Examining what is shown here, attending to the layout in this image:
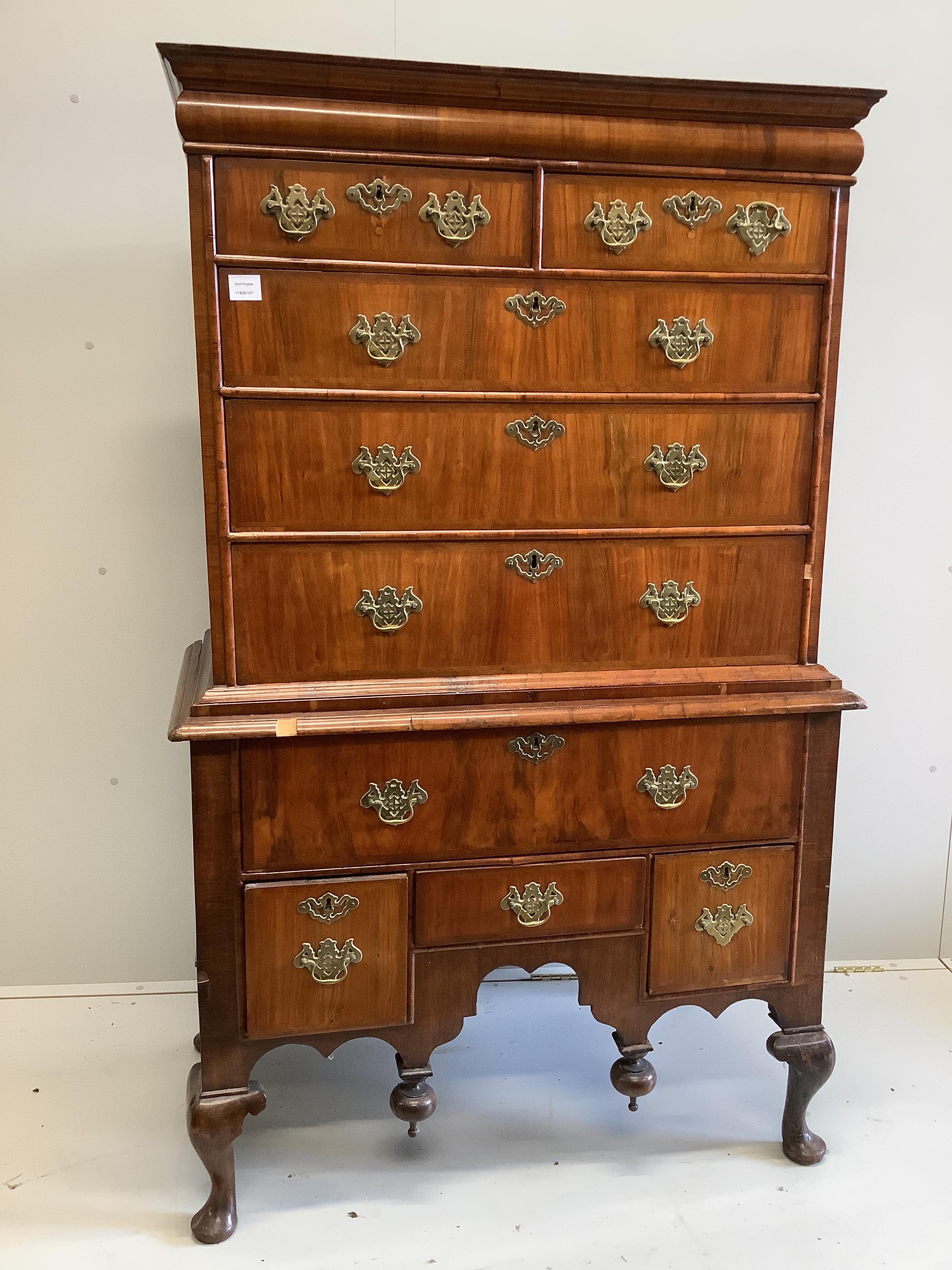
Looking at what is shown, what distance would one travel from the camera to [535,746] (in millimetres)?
1864

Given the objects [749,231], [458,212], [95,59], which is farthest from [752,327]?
[95,59]

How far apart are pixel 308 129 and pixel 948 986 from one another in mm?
2500

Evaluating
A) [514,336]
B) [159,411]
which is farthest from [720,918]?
[159,411]

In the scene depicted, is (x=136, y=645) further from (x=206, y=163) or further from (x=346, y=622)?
(x=206, y=163)

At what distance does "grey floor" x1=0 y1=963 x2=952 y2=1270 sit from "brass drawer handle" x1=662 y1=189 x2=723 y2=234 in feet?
5.74

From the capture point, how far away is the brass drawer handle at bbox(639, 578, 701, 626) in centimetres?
188

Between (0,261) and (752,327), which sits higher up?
(0,261)

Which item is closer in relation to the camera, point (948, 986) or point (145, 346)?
point (145, 346)

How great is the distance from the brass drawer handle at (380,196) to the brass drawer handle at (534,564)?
591 mm

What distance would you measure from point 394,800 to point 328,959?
1.00ft

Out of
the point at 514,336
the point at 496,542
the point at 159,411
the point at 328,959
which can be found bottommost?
the point at 328,959

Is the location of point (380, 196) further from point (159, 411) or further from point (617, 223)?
point (159, 411)

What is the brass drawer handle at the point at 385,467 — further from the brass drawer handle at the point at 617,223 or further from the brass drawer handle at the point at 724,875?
the brass drawer handle at the point at 724,875

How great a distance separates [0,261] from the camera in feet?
7.64
